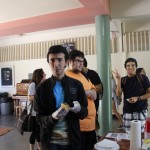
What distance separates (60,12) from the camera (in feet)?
13.4

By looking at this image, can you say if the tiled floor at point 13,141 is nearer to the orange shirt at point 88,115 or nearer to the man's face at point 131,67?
the orange shirt at point 88,115

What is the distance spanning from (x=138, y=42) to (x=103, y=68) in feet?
9.50

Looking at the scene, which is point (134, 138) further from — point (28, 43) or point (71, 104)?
point (28, 43)

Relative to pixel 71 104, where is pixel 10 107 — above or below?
below

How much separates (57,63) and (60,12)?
9.63ft

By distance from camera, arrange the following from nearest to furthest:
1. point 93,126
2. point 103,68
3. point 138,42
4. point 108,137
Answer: point 108,137, point 93,126, point 103,68, point 138,42

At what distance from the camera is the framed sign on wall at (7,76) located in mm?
7566

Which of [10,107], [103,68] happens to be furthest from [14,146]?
[10,107]

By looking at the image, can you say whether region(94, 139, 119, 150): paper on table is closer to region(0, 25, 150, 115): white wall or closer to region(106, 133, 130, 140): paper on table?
region(106, 133, 130, 140): paper on table

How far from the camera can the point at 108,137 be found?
1.63 meters

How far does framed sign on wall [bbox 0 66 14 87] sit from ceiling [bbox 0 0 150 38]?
9.94ft

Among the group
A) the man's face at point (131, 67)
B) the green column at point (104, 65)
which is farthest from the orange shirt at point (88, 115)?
the green column at point (104, 65)

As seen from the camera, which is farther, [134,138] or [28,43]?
[28,43]

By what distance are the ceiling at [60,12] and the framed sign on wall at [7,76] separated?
3029 mm
